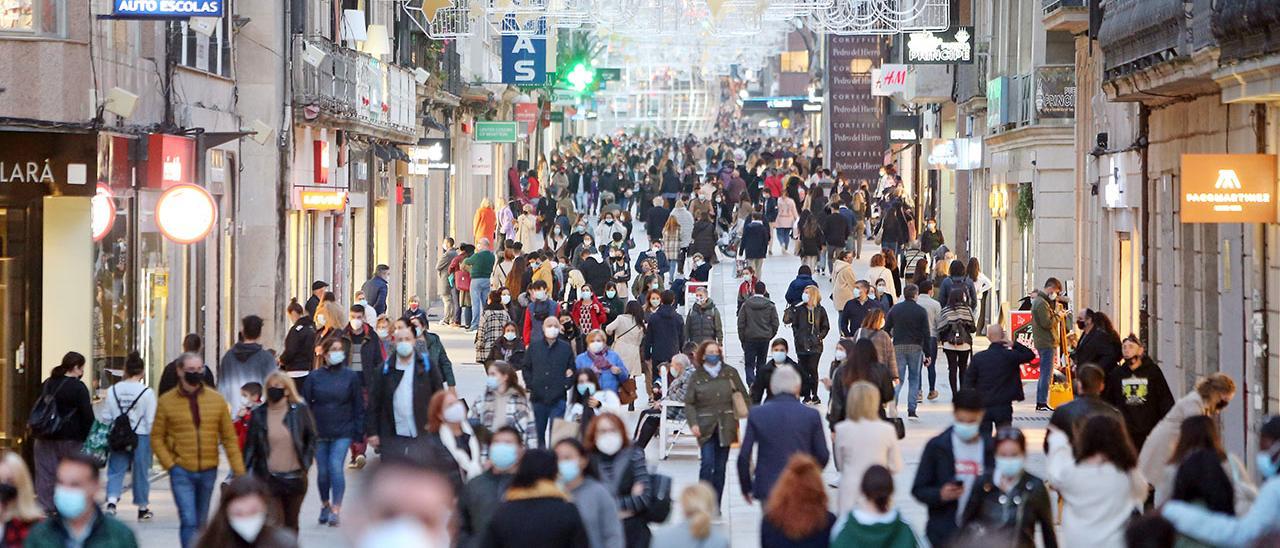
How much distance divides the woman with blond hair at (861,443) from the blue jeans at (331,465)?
4.43 meters

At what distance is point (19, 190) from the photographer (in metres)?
19.3

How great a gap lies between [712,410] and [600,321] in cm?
875

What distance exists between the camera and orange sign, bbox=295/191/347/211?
1181 inches

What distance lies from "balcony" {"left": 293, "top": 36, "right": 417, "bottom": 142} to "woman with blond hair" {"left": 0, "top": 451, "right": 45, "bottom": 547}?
19.3m

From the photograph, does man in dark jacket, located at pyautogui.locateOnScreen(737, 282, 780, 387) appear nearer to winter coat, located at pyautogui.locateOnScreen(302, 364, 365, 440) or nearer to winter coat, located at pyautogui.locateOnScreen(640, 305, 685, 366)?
winter coat, located at pyautogui.locateOnScreen(640, 305, 685, 366)

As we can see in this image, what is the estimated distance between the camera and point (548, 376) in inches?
755

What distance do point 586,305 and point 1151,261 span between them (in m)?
6.17

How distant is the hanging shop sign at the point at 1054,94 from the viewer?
3331 centimetres

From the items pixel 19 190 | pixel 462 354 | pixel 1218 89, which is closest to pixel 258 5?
pixel 462 354

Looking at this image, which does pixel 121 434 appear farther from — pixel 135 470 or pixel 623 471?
pixel 623 471

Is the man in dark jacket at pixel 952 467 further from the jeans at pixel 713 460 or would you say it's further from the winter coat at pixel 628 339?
the winter coat at pixel 628 339

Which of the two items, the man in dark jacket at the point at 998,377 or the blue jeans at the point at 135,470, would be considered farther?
the man in dark jacket at the point at 998,377

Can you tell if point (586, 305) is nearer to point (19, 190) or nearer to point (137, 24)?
point (137, 24)

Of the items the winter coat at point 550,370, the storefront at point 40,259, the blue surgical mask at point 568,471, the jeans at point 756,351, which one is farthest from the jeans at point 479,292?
the blue surgical mask at point 568,471
